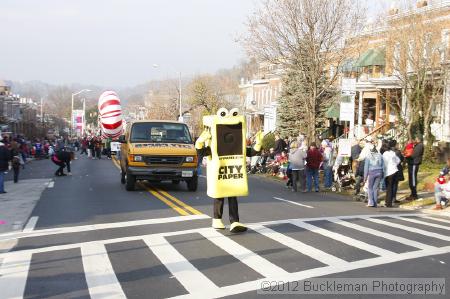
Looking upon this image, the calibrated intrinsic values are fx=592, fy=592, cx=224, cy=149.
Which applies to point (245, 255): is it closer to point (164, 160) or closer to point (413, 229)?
point (413, 229)

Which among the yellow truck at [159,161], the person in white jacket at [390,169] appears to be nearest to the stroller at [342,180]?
the person in white jacket at [390,169]

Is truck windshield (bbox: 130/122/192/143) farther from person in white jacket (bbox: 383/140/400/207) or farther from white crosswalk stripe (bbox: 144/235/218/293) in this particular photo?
white crosswalk stripe (bbox: 144/235/218/293)

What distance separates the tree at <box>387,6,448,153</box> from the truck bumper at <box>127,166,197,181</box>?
12.2m

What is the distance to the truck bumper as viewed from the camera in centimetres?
1691

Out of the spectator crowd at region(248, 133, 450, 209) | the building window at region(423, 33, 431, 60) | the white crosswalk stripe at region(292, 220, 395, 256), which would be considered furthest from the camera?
the building window at region(423, 33, 431, 60)

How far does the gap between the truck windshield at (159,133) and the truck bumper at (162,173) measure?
126 cm

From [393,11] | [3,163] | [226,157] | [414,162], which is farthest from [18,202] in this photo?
[393,11]

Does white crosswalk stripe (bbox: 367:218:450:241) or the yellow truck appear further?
the yellow truck

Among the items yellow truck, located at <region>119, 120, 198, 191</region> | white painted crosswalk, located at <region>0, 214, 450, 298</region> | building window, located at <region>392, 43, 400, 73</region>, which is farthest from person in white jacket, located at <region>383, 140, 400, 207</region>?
building window, located at <region>392, 43, 400, 73</region>

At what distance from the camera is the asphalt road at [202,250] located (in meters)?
7.01

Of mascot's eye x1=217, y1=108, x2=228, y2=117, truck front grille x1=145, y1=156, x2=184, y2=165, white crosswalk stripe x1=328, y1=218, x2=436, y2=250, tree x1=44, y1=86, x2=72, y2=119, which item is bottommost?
white crosswalk stripe x1=328, y1=218, x2=436, y2=250

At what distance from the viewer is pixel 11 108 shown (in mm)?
→ 82875

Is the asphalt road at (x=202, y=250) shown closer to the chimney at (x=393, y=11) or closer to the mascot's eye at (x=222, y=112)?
the mascot's eye at (x=222, y=112)

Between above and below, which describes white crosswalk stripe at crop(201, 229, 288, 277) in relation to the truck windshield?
below
